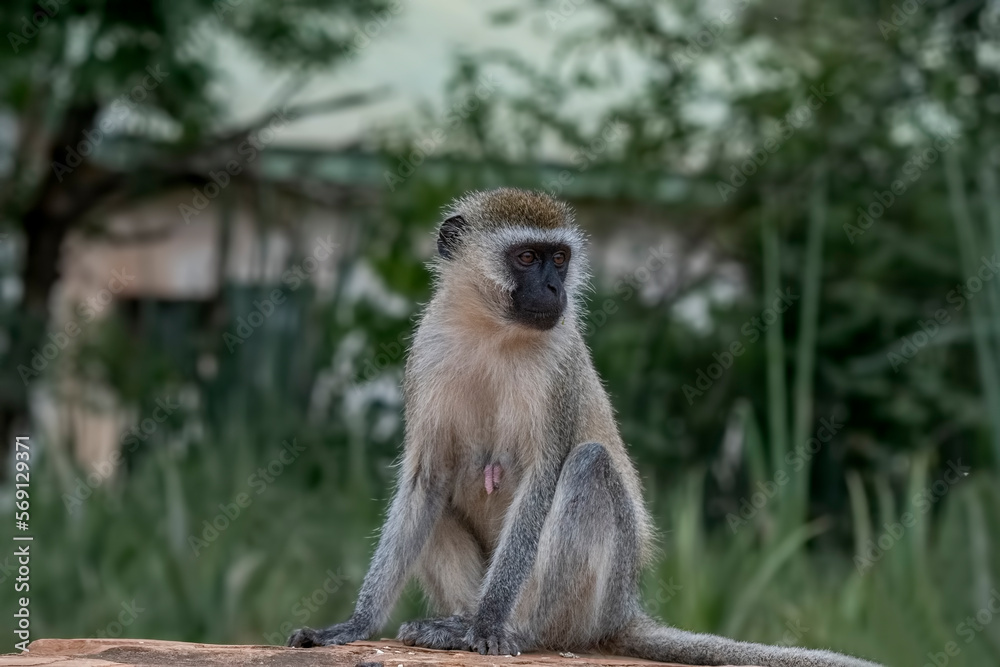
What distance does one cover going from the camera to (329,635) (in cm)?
504

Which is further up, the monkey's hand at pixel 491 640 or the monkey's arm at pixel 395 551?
the monkey's arm at pixel 395 551

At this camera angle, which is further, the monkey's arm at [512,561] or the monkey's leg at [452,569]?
the monkey's leg at [452,569]

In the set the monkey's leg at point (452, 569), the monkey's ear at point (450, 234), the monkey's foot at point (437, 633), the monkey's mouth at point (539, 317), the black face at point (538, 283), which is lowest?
the monkey's foot at point (437, 633)

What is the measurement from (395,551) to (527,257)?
1.39m

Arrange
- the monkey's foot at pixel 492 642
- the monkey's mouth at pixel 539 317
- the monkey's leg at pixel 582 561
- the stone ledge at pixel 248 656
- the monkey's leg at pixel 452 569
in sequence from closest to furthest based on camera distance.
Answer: the stone ledge at pixel 248 656 → the monkey's foot at pixel 492 642 → the monkey's leg at pixel 582 561 → the monkey's mouth at pixel 539 317 → the monkey's leg at pixel 452 569

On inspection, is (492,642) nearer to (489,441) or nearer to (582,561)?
(582,561)

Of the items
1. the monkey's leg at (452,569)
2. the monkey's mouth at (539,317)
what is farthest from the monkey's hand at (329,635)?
the monkey's mouth at (539,317)

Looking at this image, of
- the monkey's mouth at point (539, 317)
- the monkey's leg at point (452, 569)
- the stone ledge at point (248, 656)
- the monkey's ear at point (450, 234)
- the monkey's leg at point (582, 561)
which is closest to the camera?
the stone ledge at point (248, 656)

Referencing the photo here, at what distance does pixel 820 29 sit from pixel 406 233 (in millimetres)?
4010

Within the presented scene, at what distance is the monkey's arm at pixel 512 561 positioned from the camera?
4918 millimetres

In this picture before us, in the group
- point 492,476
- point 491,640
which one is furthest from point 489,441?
point 491,640

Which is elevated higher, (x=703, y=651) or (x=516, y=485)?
(x=516, y=485)

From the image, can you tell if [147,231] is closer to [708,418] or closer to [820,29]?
[708,418]

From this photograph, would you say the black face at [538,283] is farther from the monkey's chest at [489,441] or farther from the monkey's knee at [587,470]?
the monkey's knee at [587,470]
